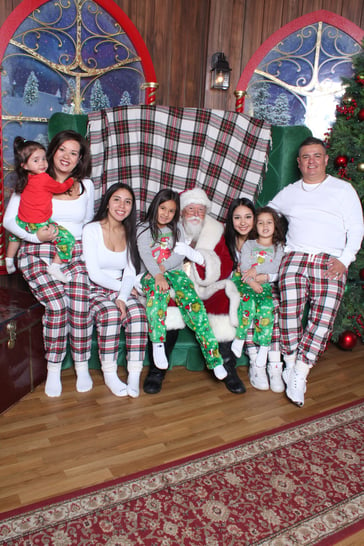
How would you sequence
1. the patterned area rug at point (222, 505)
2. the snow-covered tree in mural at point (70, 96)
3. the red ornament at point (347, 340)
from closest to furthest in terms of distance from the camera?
the patterned area rug at point (222, 505), the red ornament at point (347, 340), the snow-covered tree in mural at point (70, 96)

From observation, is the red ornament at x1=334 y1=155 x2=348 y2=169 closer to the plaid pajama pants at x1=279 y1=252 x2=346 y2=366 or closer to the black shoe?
the plaid pajama pants at x1=279 y1=252 x2=346 y2=366

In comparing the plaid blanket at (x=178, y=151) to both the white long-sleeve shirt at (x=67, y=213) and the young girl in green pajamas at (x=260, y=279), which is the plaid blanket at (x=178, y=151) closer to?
the white long-sleeve shirt at (x=67, y=213)

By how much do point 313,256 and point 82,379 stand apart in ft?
4.64

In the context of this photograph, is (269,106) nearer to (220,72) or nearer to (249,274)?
(220,72)

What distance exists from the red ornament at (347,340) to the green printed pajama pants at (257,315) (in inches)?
34.2

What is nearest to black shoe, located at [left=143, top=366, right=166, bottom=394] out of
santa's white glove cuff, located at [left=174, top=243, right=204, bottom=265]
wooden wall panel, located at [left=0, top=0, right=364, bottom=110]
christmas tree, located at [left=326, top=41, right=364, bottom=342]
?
santa's white glove cuff, located at [left=174, top=243, right=204, bottom=265]

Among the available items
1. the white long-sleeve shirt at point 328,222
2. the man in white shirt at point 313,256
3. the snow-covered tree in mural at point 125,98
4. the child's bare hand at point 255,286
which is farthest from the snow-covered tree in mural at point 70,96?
the child's bare hand at point 255,286

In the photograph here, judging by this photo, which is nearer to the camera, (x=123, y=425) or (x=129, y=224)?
(x=123, y=425)

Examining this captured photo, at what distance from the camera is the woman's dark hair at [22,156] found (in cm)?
226

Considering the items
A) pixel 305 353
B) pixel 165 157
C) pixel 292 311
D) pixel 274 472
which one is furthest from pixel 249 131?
pixel 274 472

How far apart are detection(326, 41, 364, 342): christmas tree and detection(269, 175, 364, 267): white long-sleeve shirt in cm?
39

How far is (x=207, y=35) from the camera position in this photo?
4.25 m

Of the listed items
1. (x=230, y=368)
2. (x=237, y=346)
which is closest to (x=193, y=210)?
(x=237, y=346)

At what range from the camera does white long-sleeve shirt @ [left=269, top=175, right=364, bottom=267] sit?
2543 millimetres
